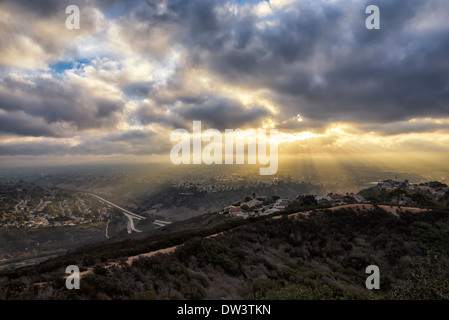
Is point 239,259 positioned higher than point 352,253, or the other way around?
point 239,259

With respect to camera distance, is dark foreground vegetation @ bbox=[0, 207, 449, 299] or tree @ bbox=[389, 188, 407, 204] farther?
tree @ bbox=[389, 188, 407, 204]

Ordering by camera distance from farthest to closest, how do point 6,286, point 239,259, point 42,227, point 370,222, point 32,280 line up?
point 42,227 < point 370,222 < point 239,259 < point 32,280 < point 6,286

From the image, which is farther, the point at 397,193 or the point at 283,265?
the point at 397,193

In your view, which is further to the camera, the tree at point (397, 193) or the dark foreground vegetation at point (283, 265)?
the tree at point (397, 193)

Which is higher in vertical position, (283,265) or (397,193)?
(283,265)
